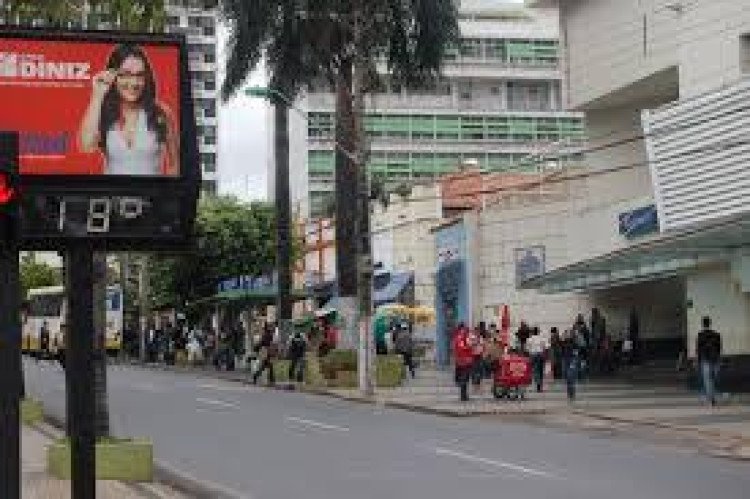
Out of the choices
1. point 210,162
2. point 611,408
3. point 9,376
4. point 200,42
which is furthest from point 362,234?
point 210,162

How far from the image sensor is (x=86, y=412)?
9609 mm

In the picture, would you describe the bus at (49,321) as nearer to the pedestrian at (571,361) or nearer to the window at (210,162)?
the pedestrian at (571,361)

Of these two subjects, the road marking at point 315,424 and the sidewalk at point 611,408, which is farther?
the road marking at point 315,424

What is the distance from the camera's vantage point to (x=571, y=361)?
1233 inches

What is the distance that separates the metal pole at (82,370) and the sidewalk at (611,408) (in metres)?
12.7

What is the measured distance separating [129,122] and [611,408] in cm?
2089

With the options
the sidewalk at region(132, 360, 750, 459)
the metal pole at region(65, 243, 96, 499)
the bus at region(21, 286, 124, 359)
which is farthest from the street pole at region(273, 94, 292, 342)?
the metal pole at region(65, 243, 96, 499)

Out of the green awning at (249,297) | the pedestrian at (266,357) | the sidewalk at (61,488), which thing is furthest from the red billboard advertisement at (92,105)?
the green awning at (249,297)

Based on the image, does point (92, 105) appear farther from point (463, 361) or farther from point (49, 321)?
point (49, 321)

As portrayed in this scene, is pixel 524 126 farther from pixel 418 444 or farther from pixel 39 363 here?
pixel 418 444

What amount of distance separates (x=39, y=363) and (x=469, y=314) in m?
17.9

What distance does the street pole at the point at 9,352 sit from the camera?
321 inches

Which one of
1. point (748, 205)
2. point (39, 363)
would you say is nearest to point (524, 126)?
point (39, 363)

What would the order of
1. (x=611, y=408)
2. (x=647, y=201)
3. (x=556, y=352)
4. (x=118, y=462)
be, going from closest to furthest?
(x=118, y=462) < (x=611, y=408) < (x=647, y=201) < (x=556, y=352)
